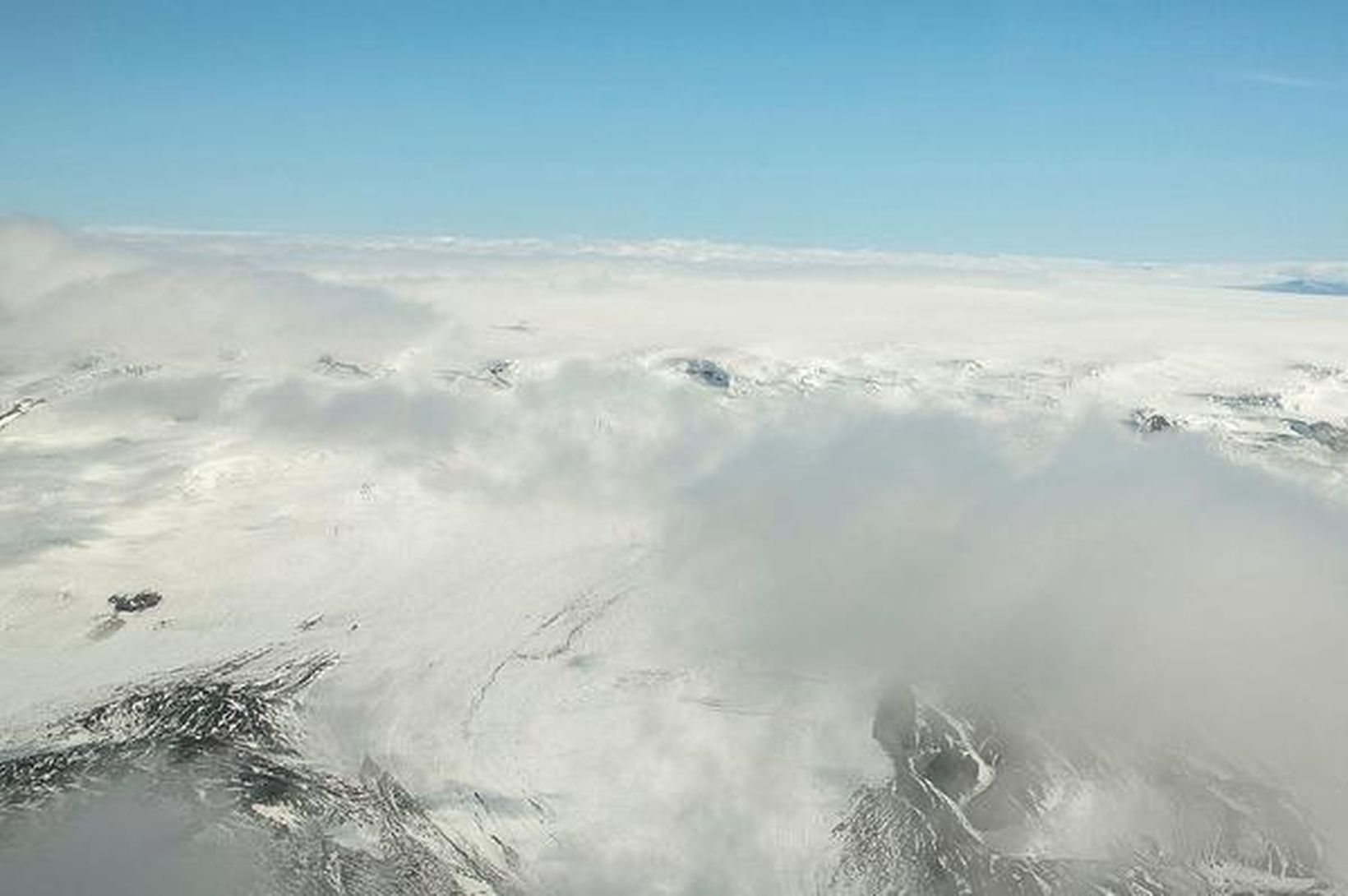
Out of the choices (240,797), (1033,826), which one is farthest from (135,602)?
(1033,826)

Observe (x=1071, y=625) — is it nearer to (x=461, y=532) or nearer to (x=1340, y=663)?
(x=1340, y=663)

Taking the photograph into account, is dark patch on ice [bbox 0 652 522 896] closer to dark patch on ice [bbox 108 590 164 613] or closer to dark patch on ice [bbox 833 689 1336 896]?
dark patch on ice [bbox 108 590 164 613]

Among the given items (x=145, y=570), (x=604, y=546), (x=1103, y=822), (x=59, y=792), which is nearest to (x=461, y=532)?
(x=604, y=546)

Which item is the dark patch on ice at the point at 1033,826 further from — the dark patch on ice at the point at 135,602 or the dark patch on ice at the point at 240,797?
the dark patch on ice at the point at 135,602

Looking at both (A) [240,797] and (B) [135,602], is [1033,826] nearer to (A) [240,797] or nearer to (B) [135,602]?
(A) [240,797]

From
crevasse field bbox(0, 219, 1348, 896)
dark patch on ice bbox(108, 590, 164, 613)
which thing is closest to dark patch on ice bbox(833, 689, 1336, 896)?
crevasse field bbox(0, 219, 1348, 896)
